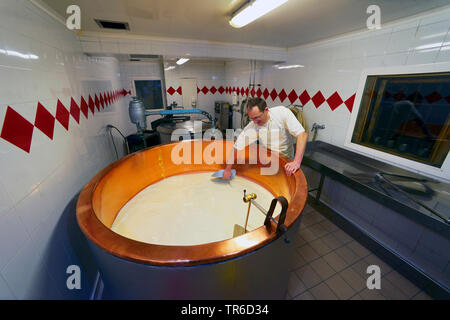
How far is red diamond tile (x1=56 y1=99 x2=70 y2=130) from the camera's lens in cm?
140

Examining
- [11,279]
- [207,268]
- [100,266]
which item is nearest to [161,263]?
[207,268]

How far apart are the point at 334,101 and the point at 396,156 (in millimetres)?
1017

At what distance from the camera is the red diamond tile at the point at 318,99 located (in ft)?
8.86

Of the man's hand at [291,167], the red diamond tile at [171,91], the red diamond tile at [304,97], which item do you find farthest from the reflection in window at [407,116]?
the red diamond tile at [171,91]

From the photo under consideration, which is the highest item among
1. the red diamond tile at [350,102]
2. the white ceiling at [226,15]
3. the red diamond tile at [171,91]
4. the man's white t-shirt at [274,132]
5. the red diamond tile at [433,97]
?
the white ceiling at [226,15]

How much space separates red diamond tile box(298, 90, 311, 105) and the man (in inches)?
44.7

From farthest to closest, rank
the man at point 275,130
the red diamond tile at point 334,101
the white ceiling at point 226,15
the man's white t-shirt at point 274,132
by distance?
the red diamond tile at point 334,101 → the man's white t-shirt at point 274,132 → the man at point 275,130 → the white ceiling at point 226,15

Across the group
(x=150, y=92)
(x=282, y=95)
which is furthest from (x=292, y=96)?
(x=150, y=92)

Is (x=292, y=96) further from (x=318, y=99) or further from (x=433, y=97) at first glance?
(x=433, y=97)

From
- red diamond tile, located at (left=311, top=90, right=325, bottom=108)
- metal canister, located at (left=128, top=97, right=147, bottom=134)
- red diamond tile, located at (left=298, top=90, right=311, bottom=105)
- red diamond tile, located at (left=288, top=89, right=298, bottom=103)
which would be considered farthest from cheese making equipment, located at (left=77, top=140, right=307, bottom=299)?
red diamond tile, located at (left=288, top=89, right=298, bottom=103)

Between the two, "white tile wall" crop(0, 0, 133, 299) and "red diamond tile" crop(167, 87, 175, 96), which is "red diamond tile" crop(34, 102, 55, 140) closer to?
"white tile wall" crop(0, 0, 133, 299)

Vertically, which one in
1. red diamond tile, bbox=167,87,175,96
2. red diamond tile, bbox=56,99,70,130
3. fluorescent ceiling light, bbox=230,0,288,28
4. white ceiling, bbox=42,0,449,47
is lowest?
red diamond tile, bbox=56,99,70,130

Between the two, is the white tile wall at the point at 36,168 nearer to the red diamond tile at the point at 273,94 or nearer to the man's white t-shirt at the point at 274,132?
the man's white t-shirt at the point at 274,132

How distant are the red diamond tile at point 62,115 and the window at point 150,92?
4.79 metres
